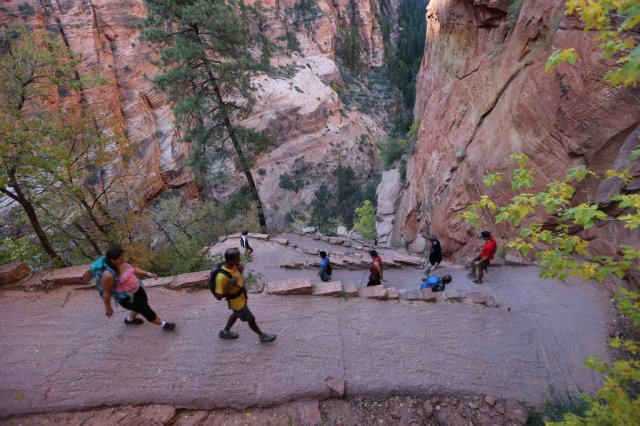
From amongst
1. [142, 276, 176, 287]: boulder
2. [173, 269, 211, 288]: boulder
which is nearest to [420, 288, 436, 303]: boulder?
[173, 269, 211, 288]: boulder

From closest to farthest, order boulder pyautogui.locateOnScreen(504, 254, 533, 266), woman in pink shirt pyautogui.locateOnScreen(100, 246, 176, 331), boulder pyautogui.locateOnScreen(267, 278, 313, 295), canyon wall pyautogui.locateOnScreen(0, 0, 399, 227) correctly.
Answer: woman in pink shirt pyautogui.locateOnScreen(100, 246, 176, 331) < boulder pyautogui.locateOnScreen(267, 278, 313, 295) < boulder pyautogui.locateOnScreen(504, 254, 533, 266) < canyon wall pyautogui.locateOnScreen(0, 0, 399, 227)

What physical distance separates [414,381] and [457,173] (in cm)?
889

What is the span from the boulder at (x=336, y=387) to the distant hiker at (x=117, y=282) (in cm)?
307

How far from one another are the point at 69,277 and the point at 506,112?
1185cm

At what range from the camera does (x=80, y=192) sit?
26.2 feet

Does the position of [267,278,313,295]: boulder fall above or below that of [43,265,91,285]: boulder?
→ below

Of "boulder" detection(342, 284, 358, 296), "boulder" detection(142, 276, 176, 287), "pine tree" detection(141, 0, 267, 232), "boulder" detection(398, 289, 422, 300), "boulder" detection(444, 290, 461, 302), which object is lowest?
"boulder" detection(444, 290, 461, 302)

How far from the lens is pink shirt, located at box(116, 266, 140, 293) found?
448 cm

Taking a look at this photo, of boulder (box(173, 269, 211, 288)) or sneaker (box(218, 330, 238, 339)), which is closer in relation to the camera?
sneaker (box(218, 330, 238, 339))

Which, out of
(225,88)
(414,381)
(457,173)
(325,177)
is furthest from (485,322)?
(325,177)

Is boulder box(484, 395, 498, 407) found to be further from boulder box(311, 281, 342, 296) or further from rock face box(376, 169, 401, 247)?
rock face box(376, 169, 401, 247)

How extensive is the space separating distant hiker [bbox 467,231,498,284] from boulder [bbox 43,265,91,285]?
8.72m

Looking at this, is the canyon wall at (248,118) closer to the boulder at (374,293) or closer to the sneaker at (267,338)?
the boulder at (374,293)

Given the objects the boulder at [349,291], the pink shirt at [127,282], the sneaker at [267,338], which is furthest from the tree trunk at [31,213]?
the boulder at [349,291]
